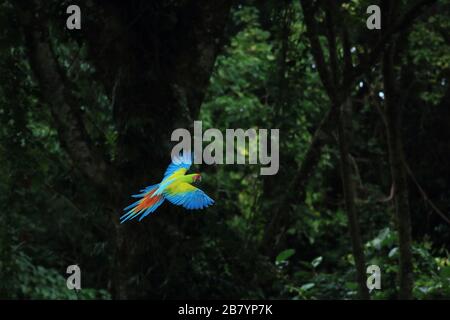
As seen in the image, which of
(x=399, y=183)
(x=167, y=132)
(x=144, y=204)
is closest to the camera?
(x=144, y=204)

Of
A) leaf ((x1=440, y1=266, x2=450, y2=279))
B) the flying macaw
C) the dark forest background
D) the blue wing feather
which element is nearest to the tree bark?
the dark forest background

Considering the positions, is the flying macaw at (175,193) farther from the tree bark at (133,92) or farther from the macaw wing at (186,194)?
the tree bark at (133,92)

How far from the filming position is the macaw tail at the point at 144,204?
330cm

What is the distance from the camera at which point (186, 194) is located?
3.07 metres

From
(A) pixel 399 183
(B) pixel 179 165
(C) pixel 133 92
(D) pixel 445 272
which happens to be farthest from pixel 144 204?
(D) pixel 445 272

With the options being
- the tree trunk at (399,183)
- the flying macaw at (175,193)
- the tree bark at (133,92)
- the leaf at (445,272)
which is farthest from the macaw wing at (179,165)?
the leaf at (445,272)

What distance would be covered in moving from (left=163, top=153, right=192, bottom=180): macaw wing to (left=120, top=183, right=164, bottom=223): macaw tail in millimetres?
98

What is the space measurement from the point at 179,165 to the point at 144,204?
10.6 inches

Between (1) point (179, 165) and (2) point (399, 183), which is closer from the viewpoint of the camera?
(1) point (179, 165)

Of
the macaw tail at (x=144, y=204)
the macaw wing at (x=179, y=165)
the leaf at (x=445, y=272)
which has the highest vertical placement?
the macaw wing at (x=179, y=165)

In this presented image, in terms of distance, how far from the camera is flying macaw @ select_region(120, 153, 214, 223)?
10.00ft

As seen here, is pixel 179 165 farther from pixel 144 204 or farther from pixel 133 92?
pixel 133 92

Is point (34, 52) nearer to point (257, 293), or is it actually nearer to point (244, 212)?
point (257, 293)

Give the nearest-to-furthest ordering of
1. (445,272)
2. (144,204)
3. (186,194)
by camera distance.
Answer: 1. (186,194)
2. (144,204)
3. (445,272)
